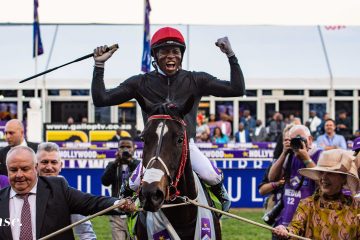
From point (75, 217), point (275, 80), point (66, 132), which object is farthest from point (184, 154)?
point (275, 80)

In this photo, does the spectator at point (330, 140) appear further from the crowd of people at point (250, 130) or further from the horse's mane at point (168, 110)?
the horse's mane at point (168, 110)

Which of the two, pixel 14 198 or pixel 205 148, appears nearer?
pixel 14 198

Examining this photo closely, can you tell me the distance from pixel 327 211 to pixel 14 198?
212cm

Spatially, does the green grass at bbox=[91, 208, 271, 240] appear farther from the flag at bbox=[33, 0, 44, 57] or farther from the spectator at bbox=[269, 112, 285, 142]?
the flag at bbox=[33, 0, 44, 57]

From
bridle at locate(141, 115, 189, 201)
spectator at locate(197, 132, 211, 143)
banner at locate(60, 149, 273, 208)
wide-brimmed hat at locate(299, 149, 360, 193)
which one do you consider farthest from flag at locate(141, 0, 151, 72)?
wide-brimmed hat at locate(299, 149, 360, 193)

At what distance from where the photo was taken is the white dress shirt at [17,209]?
530cm

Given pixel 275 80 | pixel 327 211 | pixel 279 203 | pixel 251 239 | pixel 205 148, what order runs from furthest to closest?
pixel 275 80 → pixel 205 148 → pixel 251 239 → pixel 279 203 → pixel 327 211

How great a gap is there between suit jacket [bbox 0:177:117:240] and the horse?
0.41 meters

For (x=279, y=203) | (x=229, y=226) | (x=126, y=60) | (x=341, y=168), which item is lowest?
(x=229, y=226)

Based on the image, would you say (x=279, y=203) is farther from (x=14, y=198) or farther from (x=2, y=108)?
(x=2, y=108)

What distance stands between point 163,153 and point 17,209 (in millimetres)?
1055

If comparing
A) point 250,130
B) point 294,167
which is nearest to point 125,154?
point 294,167

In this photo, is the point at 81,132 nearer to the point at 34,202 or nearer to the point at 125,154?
the point at 125,154

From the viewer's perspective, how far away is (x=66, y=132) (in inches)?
861
